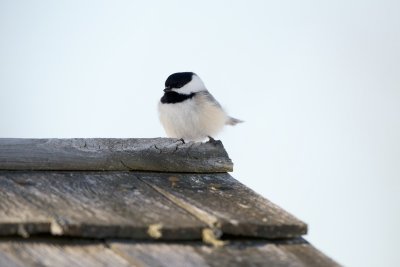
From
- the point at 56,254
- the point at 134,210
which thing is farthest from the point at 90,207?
the point at 56,254

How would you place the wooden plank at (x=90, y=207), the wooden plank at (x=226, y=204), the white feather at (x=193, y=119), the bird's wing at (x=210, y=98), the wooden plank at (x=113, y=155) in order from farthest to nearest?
the bird's wing at (x=210, y=98) → the white feather at (x=193, y=119) → the wooden plank at (x=113, y=155) → the wooden plank at (x=226, y=204) → the wooden plank at (x=90, y=207)

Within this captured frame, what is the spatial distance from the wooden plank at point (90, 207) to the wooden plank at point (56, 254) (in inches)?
1.1

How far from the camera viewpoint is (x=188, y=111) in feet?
17.1

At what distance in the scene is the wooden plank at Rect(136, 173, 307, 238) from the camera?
6.46 ft

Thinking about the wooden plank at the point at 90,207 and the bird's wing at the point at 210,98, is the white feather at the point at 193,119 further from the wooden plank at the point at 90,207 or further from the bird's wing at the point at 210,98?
the wooden plank at the point at 90,207

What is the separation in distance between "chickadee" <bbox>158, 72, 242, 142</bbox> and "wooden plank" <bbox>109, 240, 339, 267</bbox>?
3172 millimetres

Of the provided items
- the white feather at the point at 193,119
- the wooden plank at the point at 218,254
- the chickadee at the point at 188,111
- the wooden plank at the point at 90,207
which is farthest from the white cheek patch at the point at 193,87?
the wooden plank at the point at 218,254

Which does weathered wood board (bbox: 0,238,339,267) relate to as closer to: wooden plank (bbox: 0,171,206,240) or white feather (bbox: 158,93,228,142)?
wooden plank (bbox: 0,171,206,240)

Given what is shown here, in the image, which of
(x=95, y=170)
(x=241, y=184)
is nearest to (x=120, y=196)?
(x=95, y=170)

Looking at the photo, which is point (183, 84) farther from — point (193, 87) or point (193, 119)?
point (193, 119)

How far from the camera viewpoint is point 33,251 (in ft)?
5.80

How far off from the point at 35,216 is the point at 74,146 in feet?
2.07

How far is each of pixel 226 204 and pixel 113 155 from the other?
1.53ft

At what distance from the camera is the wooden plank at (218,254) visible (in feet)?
5.85
